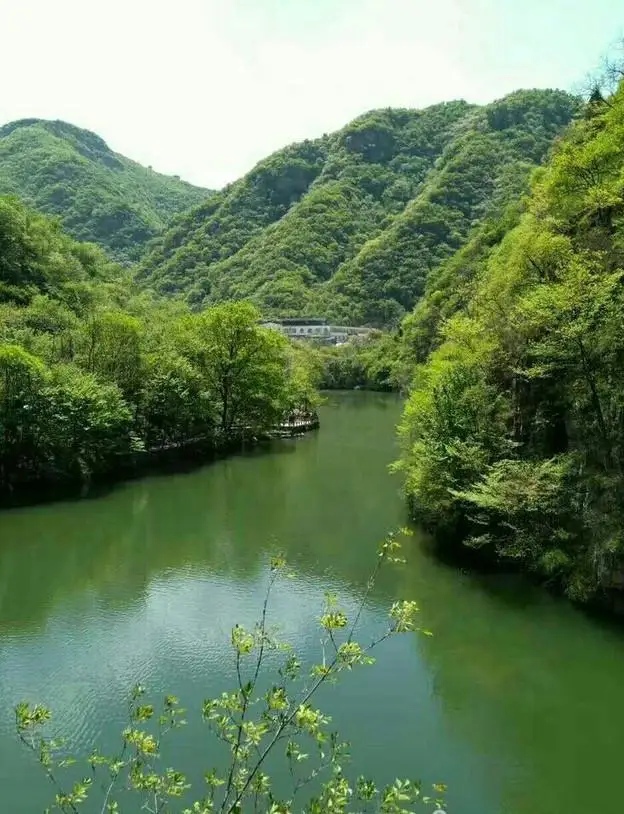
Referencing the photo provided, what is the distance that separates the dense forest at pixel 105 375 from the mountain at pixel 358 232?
291 feet

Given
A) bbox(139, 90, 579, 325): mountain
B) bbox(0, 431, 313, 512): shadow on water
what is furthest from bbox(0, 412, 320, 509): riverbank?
bbox(139, 90, 579, 325): mountain

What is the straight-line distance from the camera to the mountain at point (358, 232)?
154 m

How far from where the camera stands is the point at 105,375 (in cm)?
4284

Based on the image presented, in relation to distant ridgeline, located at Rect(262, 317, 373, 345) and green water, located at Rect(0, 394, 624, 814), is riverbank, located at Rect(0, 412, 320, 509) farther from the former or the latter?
distant ridgeline, located at Rect(262, 317, 373, 345)

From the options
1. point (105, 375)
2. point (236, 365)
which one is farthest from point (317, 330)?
point (105, 375)

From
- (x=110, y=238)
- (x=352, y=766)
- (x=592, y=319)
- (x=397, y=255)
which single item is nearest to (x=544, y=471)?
(x=592, y=319)

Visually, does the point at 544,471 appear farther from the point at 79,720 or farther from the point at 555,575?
the point at 79,720

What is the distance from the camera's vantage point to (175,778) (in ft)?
17.3

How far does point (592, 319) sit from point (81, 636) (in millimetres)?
17995

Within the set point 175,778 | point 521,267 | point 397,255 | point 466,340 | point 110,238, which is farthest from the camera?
point 110,238

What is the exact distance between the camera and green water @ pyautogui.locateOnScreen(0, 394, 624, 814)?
13.9 meters

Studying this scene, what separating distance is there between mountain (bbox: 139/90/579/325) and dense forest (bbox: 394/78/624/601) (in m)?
118

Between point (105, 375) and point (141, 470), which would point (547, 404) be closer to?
point (141, 470)

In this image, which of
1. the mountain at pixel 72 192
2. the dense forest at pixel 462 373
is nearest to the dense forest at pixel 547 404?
the dense forest at pixel 462 373
